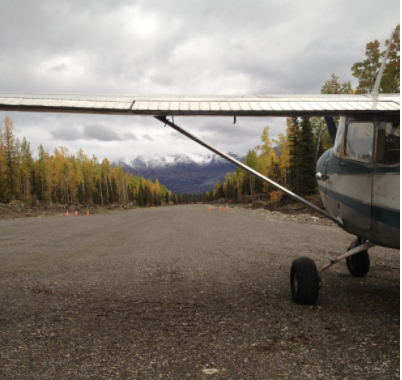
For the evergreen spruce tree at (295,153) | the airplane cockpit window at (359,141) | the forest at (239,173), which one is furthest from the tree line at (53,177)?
the airplane cockpit window at (359,141)

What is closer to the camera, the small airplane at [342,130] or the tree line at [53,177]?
the small airplane at [342,130]

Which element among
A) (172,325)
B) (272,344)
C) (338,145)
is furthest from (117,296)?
(338,145)

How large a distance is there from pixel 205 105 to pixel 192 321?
9.51 feet

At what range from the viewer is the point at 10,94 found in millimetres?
4066

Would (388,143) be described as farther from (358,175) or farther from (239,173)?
(239,173)

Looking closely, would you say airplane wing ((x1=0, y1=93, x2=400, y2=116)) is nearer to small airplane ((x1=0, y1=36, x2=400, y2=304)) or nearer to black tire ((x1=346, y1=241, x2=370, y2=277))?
small airplane ((x1=0, y1=36, x2=400, y2=304))

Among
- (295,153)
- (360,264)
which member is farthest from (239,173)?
(360,264)

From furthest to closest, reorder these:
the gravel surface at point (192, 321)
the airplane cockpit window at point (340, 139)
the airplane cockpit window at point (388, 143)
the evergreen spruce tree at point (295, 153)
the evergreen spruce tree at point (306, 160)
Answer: the evergreen spruce tree at point (295, 153) → the evergreen spruce tree at point (306, 160) → the airplane cockpit window at point (340, 139) → the airplane cockpit window at point (388, 143) → the gravel surface at point (192, 321)

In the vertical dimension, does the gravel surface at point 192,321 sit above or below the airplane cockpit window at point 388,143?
below

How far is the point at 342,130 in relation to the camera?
4051mm

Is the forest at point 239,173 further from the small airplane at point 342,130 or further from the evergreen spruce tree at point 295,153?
the small airplane at point 342,130

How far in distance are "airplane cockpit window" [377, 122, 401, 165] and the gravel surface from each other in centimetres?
199

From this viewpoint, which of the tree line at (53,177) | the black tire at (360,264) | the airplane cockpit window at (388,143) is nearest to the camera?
the airplane cockpit window at (388,143)

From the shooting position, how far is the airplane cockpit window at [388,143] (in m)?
3.26
